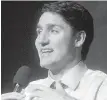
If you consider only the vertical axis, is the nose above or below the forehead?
below

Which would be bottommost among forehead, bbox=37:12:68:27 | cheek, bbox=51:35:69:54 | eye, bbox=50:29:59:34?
cheek, bbox=51:35:69:54

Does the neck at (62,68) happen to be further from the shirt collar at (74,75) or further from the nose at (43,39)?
the nose at (43,39)

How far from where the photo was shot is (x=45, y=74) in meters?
1.90

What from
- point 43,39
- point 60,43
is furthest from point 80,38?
point 43,39

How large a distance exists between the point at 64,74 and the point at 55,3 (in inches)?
17.5

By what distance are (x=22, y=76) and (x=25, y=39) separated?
0.86 ft

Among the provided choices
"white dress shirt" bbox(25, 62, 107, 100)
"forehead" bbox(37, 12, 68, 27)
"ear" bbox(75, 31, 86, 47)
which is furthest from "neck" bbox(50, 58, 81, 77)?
"forehead" bbox(37, 12, 68, 27)

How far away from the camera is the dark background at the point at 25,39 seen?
1.88 metres

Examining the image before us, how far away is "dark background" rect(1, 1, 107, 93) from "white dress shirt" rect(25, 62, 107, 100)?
0.04m

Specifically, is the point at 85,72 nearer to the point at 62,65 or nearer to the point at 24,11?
the point at 62,65

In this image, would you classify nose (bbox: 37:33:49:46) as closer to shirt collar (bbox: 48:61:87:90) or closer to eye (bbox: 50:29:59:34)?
eye (bbox: 50:29:59:34)

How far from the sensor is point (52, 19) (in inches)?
74.2

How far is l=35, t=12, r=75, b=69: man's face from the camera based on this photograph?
73.8 inches

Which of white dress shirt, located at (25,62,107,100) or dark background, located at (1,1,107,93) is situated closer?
white dress shirt, located at (25,62,107,100)
